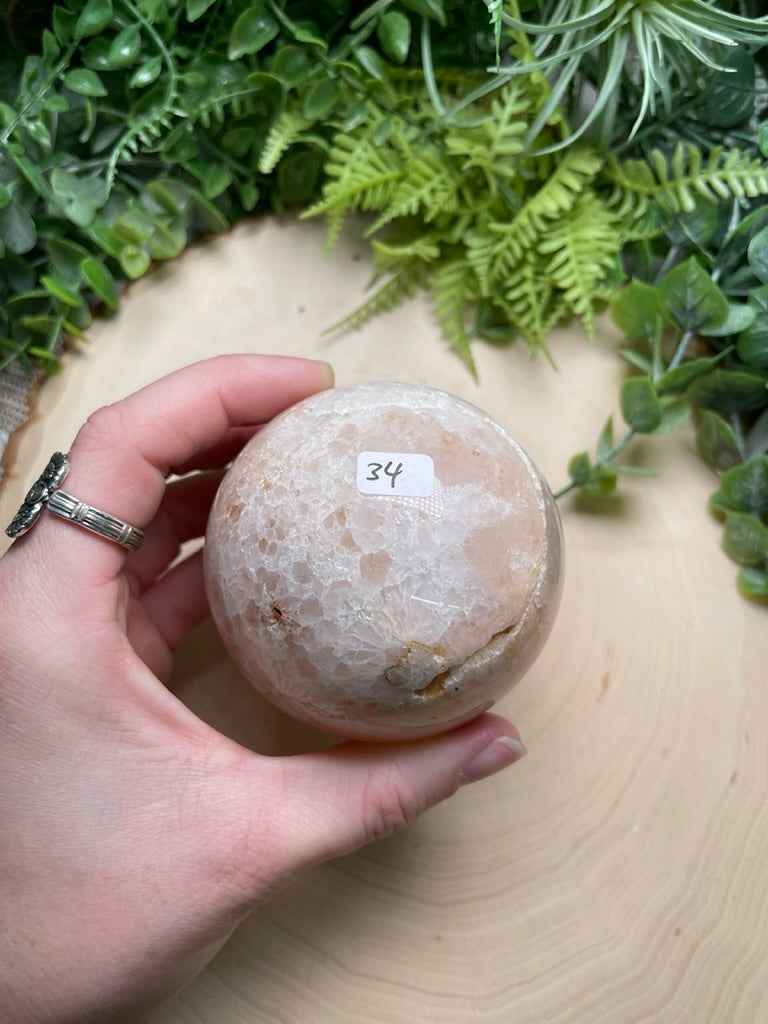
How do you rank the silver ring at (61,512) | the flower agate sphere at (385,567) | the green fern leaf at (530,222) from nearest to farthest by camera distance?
1. the flower agate sphere at (385,567)
2. the silver ring at (61,512)
3. the green fern leaf at (530,222)

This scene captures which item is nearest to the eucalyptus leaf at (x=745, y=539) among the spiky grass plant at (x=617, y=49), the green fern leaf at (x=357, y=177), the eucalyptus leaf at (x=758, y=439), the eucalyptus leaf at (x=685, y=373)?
the eucalyptus leaf at (x=758, y=439)

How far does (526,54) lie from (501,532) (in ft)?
2.30

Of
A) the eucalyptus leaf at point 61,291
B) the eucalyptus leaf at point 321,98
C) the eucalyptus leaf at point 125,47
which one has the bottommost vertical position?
the eucalyptus leaf at point 61,291

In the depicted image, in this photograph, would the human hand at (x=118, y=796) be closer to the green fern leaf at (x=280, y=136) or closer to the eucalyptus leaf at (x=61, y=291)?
the eucalyptus leaf at (x=61, y=291)

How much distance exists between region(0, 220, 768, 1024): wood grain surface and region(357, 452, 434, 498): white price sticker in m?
0.46

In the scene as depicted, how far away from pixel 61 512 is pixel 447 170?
0.75 m

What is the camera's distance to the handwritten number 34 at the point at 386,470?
0.86 meters

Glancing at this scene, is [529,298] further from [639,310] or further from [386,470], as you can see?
[386,470]

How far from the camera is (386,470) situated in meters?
0.87

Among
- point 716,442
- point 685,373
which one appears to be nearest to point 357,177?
point 685,373

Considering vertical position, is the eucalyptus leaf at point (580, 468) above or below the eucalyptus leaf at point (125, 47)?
below

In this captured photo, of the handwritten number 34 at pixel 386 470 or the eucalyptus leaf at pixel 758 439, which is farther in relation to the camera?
the eucalyptus leaf at pixel 758 439

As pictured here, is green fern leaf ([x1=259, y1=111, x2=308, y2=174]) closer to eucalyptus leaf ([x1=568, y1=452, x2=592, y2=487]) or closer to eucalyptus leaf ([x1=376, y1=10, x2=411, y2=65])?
eucalyptus leaf ([x1=376, y1=10, x2=411, y2=65])

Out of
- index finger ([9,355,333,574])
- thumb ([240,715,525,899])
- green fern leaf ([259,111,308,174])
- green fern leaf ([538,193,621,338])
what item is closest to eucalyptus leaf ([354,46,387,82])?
green fern leaf ([259,111,308,174])
